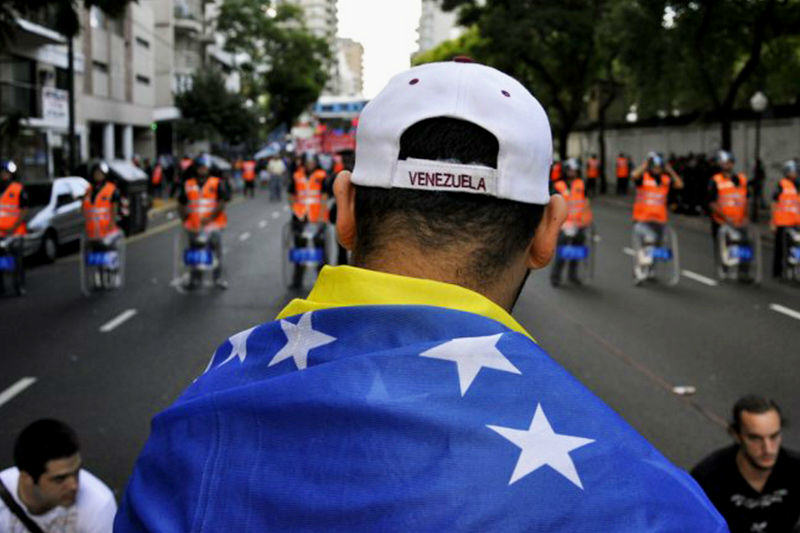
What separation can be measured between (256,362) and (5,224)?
48.0 ft

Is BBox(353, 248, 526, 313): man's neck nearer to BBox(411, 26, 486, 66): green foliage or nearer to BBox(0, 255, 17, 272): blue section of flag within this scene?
BBox(0, 255, 17, 272): blue section of flag

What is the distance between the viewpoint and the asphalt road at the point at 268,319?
26.0ft

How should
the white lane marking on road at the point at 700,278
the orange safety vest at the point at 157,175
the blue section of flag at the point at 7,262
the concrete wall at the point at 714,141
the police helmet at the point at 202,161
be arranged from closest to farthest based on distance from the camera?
the blue section of flag at the point at 7,262, the police helmet at the point at 202,161, the white lane marking on road at the point at 700,278, the concrete wall at the point at 714,141, the orange safety vest at the point at 157,175

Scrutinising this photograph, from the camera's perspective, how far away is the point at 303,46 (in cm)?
8869

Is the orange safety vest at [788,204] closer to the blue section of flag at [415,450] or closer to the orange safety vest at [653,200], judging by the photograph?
the orange safety vest at [653,200]

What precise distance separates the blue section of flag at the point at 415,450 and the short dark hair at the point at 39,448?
3082mm

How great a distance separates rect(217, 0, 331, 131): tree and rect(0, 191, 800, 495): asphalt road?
6732 cm

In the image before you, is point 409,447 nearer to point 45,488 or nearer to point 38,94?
point 45,488

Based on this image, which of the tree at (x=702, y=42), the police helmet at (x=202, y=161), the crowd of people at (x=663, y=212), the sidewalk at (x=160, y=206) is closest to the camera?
the police helmet at (x=202, y=161)

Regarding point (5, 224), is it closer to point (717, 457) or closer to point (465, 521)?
point (717, 457)

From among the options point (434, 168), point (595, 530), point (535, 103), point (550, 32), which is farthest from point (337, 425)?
point (550, 32)

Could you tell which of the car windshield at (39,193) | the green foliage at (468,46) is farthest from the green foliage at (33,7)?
the green foliage at (468,46)

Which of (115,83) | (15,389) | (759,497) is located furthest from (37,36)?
(759,497)

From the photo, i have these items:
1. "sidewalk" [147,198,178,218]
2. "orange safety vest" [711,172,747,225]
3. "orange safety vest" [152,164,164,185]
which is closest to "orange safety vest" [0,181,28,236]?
"orange safety vest" [711,172,747,225]
